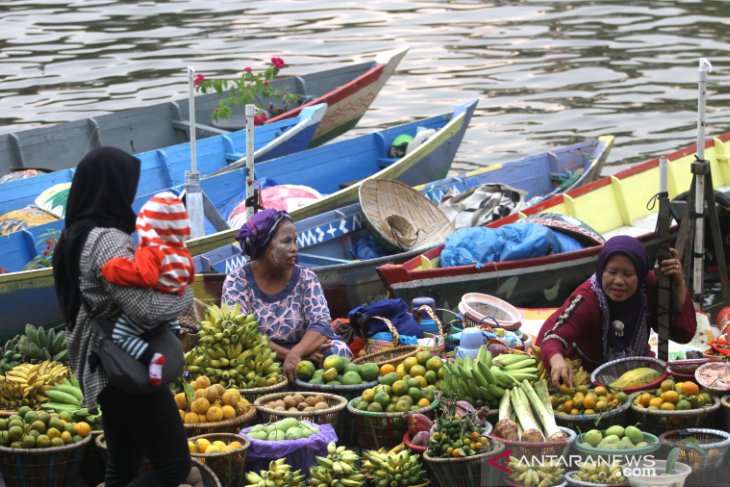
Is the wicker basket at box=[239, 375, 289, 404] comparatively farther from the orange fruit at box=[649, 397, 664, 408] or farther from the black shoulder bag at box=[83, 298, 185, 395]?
the orange fruit at box=[649, 397, 664, 408]

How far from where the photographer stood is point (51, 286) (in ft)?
24.8

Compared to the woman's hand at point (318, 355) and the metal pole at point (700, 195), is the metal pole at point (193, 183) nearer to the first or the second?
the woman's hand at point (318, 355)

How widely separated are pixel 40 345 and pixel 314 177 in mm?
4363

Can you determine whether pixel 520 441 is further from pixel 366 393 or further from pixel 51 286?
pixel 51 286

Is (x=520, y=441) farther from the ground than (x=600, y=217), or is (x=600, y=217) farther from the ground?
(x=520, y=441)

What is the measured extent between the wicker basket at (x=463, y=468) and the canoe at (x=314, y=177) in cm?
366

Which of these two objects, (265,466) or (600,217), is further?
(600,217)

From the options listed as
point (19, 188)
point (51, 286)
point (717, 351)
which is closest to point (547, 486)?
point (717, 351)

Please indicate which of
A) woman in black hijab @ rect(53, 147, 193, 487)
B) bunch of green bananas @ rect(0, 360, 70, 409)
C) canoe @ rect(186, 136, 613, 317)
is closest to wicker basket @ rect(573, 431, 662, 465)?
woman in black hijab @ rect(53, 147, 193, 487)

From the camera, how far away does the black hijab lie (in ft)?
12.7

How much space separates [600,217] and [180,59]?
38.7ft

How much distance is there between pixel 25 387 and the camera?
552cm

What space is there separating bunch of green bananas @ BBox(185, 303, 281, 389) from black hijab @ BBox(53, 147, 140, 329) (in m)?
1.78

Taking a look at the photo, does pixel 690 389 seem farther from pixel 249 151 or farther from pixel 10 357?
pixel 10 357
